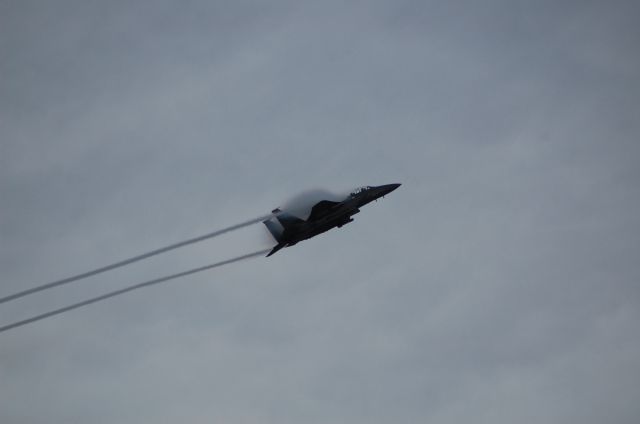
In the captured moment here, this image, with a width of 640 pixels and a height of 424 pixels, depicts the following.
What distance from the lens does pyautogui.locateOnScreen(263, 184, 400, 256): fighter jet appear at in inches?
3169

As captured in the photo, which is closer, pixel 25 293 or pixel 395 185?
pixel 25 293

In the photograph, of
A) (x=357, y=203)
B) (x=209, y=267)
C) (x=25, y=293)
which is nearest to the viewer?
(x=25, y=293)

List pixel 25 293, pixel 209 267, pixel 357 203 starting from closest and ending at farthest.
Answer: pixel 25 293 < pixel 209 267 < pixel 357 203

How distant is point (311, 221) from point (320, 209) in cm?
187

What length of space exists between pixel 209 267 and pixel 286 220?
424 inches

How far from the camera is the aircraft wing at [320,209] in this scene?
8125cm

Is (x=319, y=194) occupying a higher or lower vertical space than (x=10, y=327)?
higher

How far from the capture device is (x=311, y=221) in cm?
8106

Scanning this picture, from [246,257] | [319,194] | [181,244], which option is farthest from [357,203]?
[181,244]

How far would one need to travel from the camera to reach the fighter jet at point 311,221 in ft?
264

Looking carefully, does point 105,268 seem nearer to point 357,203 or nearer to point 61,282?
point 61,282

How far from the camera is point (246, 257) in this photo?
267 feet

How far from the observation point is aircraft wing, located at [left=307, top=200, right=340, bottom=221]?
8125cm

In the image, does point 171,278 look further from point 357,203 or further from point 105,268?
point 357,203
